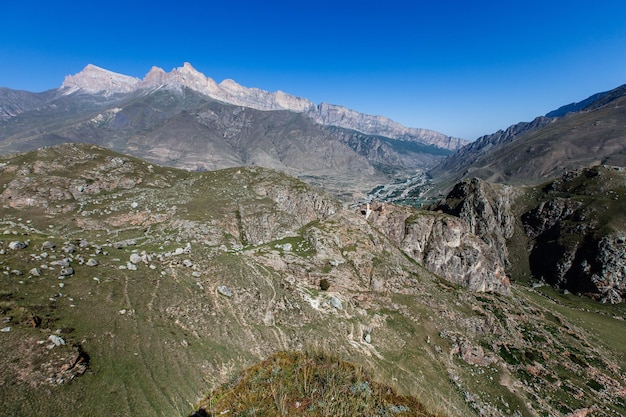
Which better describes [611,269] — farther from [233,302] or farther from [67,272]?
[67,272]

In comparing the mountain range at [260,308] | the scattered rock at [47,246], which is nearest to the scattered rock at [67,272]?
the mountain range at [260,308]

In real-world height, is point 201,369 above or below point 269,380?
below

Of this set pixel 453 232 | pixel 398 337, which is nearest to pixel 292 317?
pixel 398 337

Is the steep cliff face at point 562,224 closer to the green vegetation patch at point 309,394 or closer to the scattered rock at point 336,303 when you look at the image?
the scattered rock at point 336,303

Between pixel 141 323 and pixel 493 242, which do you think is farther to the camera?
pixel 493 242

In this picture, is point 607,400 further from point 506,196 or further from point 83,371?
point 506,196

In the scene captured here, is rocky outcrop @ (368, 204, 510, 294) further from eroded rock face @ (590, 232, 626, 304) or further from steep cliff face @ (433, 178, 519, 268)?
steep cliff face @ (433, 178, 519, 268)
